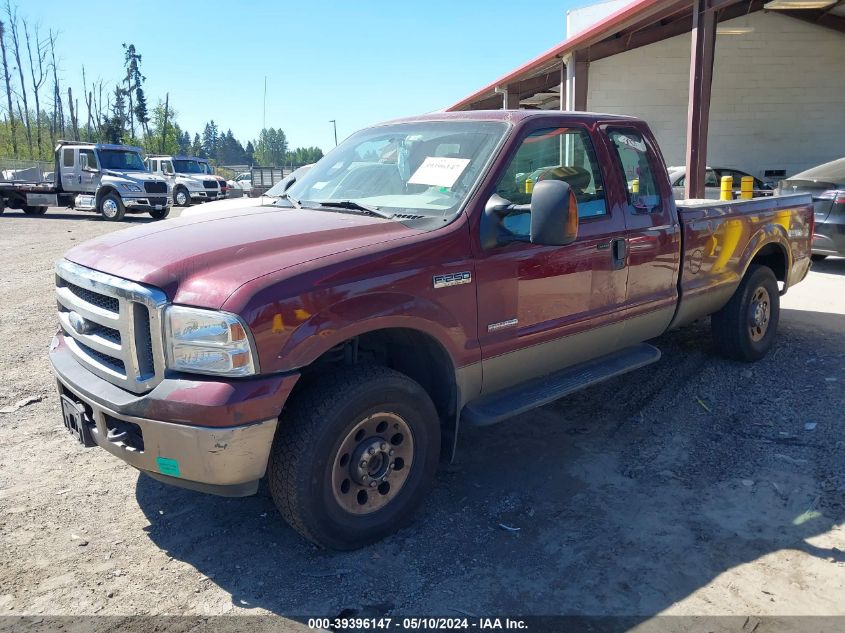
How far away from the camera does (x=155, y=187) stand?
21.1m

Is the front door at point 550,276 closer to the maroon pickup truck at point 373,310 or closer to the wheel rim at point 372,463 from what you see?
the maroon pickup truck at point 373,310

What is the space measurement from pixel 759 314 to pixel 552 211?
132 inches

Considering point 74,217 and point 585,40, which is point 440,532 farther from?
point 74,217

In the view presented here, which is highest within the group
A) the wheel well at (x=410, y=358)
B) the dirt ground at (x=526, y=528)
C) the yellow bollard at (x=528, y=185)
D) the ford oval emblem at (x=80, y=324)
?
the yellow bollard at (x=528, y=185)

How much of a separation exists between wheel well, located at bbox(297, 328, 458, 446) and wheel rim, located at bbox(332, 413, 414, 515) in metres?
0.32

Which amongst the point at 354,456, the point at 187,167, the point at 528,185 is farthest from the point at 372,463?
the point at 187,167

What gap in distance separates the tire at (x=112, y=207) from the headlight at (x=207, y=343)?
19996mm

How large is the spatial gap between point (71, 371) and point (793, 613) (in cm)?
334

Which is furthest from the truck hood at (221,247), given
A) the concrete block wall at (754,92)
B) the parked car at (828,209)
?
the concrete block wall at (754,92)

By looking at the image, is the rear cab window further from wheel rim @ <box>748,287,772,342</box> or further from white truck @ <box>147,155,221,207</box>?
white truck @ <box>147,155,221,207</box>

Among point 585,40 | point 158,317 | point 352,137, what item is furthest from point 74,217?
point 158,317

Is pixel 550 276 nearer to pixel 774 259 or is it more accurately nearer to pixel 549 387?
pixel 549 387

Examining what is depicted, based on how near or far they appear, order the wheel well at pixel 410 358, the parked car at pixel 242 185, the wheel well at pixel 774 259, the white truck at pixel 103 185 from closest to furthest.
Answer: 1. the wheel well at pixel 410 358
2. the wheel well at pixel 774 259
3. the parked car at pixel 242 185
4. the white truck at pixel 103 185

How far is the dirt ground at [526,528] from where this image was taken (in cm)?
288
